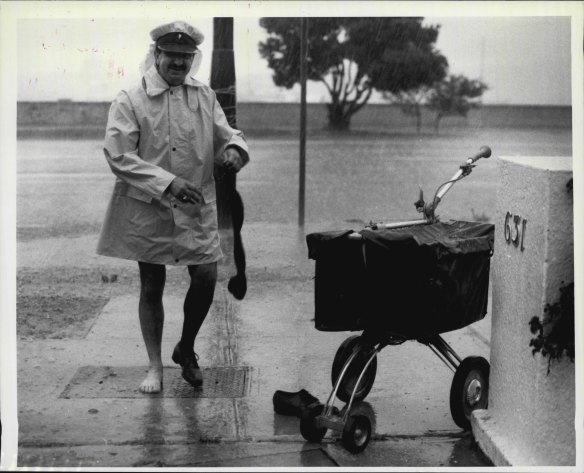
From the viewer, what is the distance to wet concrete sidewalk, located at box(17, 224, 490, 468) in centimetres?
437

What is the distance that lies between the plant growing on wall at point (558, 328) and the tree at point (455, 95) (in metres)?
25.7

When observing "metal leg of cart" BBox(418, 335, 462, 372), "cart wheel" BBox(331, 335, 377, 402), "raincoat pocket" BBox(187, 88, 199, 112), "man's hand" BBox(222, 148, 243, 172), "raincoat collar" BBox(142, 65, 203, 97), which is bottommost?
"cart wheel" BBox(331, 335, 377, 402)

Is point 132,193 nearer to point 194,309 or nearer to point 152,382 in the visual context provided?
point 194,309

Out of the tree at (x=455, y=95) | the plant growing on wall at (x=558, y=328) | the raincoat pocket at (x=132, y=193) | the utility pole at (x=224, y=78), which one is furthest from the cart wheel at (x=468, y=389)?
the tree at (x=455, y=95)

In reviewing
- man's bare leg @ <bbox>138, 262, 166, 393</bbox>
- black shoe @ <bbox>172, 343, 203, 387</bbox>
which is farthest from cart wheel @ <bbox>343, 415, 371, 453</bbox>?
man's bare leg @ <bbox>138, 262, 166, 393</bbox>

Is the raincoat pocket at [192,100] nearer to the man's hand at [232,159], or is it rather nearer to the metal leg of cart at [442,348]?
the man's hand at [232,159]

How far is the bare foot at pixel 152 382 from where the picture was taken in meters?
5.11

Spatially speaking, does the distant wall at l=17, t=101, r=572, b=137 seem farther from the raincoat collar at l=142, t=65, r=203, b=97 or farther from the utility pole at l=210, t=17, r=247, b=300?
the raincoat collar at l=142, t=65, r=203, b=97

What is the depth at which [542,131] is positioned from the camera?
23422 millimetres

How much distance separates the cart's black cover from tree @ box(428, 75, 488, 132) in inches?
993

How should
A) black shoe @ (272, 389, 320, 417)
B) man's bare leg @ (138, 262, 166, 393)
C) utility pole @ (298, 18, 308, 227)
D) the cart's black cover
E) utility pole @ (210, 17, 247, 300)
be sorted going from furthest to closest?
utility pole @ (298, 18, 308, 227) → utility pole @ (210, 17, 247, 300) → man's bare leg @ (138, 262, 166, 393) → black shoe @ (272, 389, 320, 417) → the cart's black cover

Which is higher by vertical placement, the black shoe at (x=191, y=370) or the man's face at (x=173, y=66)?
the man's face at (x=173, y=66)

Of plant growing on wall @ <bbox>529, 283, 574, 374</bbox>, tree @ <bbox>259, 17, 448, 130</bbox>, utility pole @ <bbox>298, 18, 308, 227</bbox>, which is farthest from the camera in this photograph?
tree @ <bbox>259, 17, 448, 130</bbox>

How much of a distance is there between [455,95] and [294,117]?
209 inches
